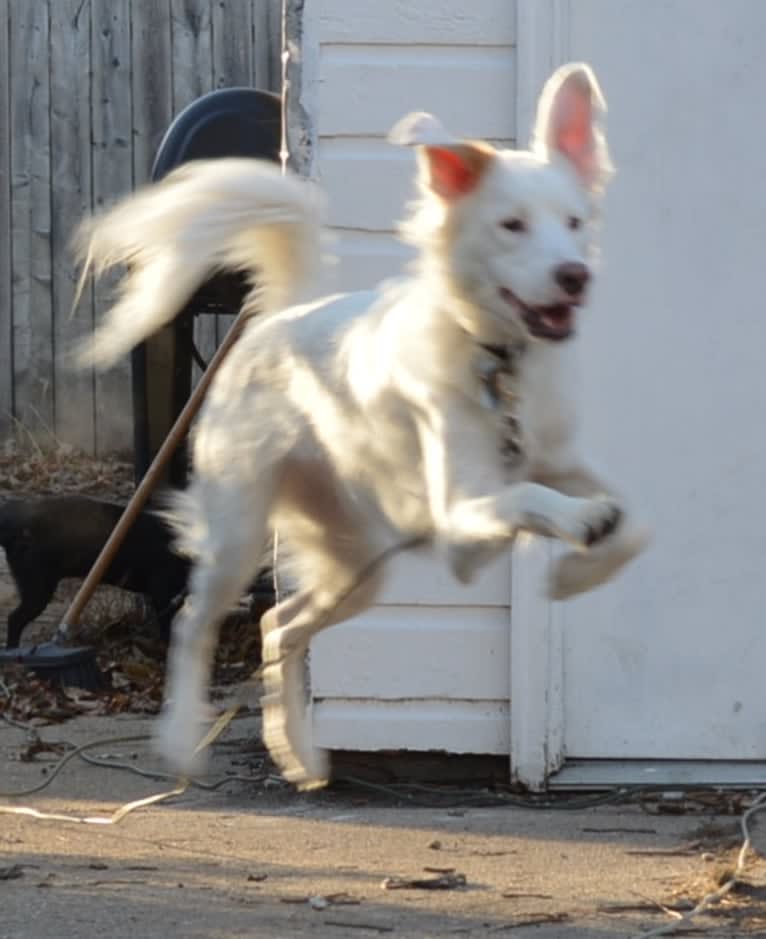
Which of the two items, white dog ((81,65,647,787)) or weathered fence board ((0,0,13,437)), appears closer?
white dog ((81,65,647,787))

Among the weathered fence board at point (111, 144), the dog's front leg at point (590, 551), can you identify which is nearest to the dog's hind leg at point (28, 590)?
the weathered fence board at point (111, 144)

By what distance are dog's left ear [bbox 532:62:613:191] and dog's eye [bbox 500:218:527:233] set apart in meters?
0.22

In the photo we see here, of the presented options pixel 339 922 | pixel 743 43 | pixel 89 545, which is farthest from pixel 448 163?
pixel 89 545

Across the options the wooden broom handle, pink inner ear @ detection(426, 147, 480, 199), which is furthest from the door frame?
pink inner ear @ detection(426, 147, 480, 199)

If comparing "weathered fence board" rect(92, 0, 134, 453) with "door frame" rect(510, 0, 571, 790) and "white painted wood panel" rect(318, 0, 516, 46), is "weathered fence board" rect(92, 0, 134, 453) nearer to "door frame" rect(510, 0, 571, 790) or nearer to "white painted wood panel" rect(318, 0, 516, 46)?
"white painted wood panel" rect(318, 0, 516, 46)

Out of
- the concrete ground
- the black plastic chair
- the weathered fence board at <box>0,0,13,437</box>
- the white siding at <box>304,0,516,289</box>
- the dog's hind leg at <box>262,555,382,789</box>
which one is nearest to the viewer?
the dog's hind leg at <box>262,555,382,789</box>

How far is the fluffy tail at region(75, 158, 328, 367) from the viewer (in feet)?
11.5

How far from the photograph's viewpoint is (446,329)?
10.4ft

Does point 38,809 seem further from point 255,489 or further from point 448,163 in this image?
point 448,163

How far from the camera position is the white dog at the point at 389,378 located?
307cm

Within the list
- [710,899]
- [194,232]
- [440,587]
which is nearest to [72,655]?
[440,587]

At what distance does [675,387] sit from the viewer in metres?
5.92

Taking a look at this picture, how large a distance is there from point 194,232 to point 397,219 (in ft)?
8.28

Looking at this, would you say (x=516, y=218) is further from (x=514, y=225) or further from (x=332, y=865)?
(x=332, y=865)
